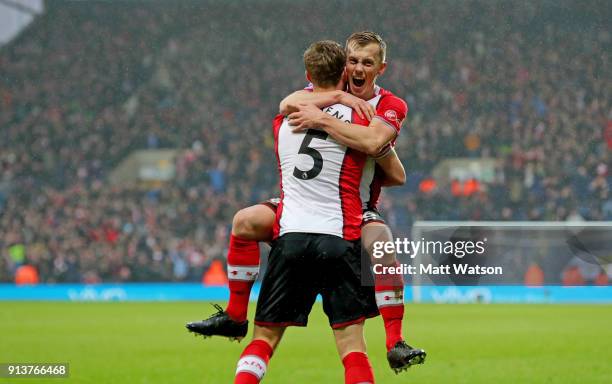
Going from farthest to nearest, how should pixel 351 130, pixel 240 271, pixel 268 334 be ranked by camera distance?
pixel 240 271
pixel 268 334
pixel 351 130

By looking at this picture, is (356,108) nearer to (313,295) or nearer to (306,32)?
(313,295)

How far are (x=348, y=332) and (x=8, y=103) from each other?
27.7m

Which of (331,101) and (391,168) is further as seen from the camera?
(391,168)

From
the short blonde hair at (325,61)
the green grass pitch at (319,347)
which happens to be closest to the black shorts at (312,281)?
Answer: the short blonde hair at (325,61)

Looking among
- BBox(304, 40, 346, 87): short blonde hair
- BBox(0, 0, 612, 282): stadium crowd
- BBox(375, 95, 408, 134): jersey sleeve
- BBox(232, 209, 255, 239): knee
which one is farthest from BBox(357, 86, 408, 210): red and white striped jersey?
BBox(0, 0, 612, 282): stadium crowd

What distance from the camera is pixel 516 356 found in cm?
982

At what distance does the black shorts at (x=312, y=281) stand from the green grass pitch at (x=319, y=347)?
10.5 feet

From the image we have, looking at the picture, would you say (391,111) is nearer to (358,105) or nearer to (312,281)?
(358,105)

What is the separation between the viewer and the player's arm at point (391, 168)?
179 inches

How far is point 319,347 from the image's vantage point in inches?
439

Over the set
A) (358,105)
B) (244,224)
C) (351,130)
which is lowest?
(244,224)

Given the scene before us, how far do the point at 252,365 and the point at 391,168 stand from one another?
1112 mm

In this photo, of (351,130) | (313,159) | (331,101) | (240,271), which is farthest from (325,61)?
(240,271)

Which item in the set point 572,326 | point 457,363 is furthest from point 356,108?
point 572,326
